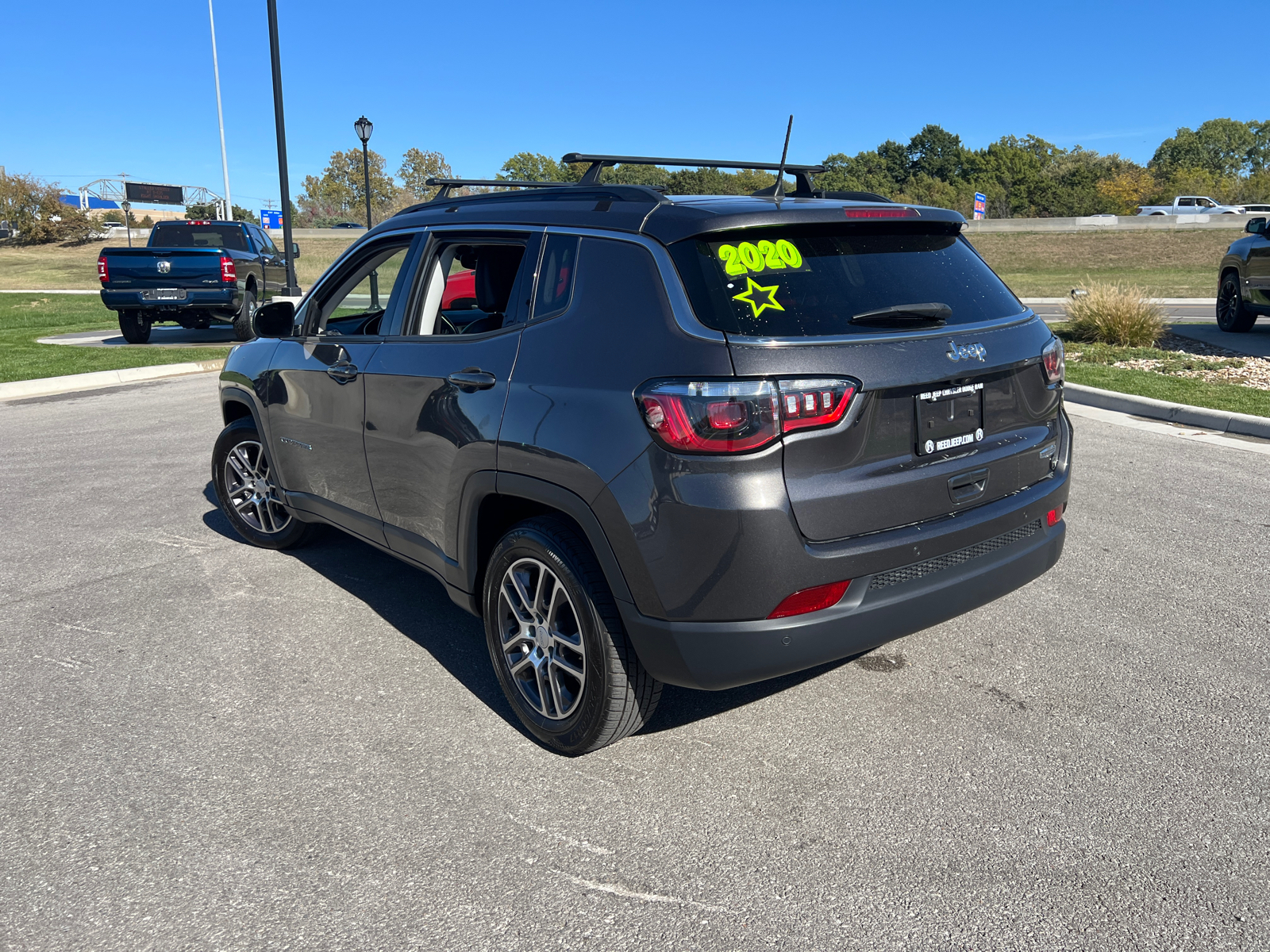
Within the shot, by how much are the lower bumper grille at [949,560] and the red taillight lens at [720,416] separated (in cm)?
61

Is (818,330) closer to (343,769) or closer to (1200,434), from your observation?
(343,769)

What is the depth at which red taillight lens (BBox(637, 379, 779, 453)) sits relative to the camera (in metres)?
2.70

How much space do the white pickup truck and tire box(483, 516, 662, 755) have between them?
61.0 m

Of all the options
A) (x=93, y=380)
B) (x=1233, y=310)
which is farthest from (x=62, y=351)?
(x=1233, y=310)

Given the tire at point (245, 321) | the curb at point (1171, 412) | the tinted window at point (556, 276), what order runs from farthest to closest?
the curb at point (1171, 412)
the tire at point (245, 321)
the tinted window at point (556, 276)

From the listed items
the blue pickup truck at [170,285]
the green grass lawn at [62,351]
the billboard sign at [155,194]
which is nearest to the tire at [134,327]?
the blue pickup truck at [170,285]

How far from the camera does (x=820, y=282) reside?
301 cm

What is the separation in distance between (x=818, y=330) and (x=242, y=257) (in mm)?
16733

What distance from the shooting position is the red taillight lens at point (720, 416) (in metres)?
2.70

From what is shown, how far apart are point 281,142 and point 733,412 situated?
18205mm

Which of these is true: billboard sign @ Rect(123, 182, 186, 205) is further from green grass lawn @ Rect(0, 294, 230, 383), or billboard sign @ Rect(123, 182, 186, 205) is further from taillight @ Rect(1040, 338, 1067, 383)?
taillight @ Rect(1040, 338, 1067, 383)

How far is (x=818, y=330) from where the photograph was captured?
2.87 metres

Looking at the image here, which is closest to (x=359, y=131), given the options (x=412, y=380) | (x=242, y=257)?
(x=242, y=257)

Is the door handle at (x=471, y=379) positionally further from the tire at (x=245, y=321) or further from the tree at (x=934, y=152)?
the tree at (x=934, y=152)
